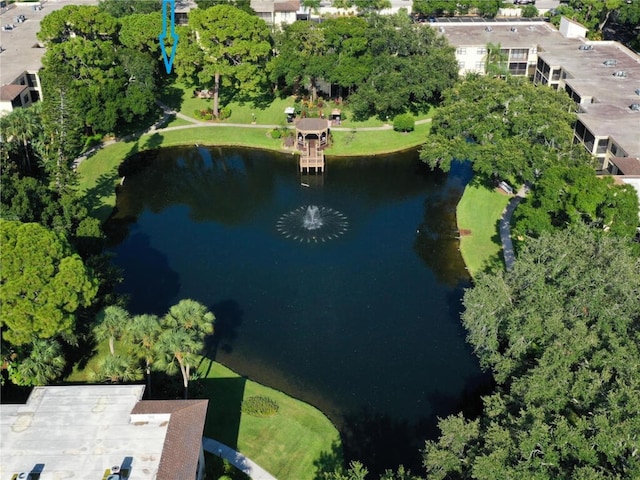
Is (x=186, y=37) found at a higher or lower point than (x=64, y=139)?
higher

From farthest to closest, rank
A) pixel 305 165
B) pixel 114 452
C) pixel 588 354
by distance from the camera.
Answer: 1. pixel 305 165
2. pixel 588 354
3. pixel 114 452

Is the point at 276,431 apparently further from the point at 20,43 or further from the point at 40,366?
the point at 20,43

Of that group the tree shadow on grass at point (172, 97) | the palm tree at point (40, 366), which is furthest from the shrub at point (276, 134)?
the palm tree at point (40, 366)

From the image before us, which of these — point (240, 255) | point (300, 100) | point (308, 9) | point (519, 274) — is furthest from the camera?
point (308, 9)

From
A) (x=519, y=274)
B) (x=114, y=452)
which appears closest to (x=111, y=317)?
(x=114, y=452)

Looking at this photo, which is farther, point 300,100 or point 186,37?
point 300,100

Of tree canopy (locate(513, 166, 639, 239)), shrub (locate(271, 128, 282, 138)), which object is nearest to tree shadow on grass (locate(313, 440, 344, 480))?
tree canopy (locate(513, 166, 639, 239))

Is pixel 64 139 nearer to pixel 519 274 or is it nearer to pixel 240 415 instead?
pixel 240 415

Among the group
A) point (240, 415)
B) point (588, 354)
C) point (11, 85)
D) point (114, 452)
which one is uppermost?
point (11, 85)
